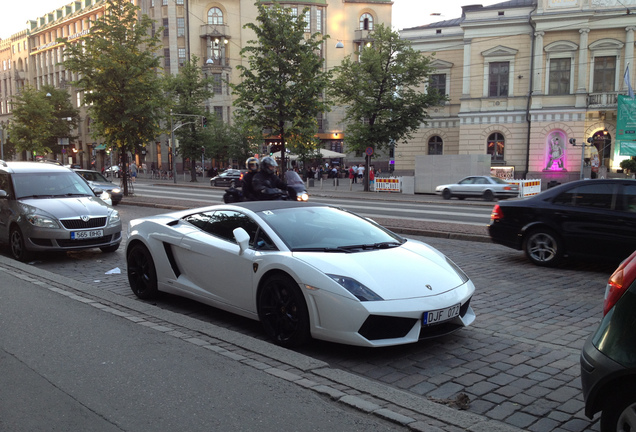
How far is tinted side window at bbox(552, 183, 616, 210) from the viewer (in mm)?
8523

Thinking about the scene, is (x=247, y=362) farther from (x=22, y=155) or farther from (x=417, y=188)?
(x=22, y=155)

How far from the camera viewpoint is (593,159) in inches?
1537

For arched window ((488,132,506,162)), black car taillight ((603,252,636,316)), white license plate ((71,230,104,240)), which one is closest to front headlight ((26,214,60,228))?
white license plate ((71,230,104,240))

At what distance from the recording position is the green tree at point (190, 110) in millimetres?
49312

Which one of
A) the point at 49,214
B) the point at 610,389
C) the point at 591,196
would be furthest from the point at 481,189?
the point at 610,389

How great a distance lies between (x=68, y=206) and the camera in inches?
388

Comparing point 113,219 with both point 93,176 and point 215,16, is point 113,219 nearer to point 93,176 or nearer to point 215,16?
point 93,176

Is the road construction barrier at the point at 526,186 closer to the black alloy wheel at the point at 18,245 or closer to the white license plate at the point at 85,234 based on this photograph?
the white license plate at the point at 85,234

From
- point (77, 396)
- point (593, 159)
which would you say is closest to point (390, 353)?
point (77, 396)

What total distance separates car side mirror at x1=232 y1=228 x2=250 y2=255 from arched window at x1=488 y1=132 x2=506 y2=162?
1596 inches

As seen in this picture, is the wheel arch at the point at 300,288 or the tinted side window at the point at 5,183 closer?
the wheel arch at the point at 300,288

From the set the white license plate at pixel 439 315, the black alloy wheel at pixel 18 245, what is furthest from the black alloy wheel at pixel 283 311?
the black alloy wheel at pixel 18 245

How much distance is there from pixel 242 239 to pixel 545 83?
4091 cm

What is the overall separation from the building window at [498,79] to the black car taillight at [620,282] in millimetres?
42271
